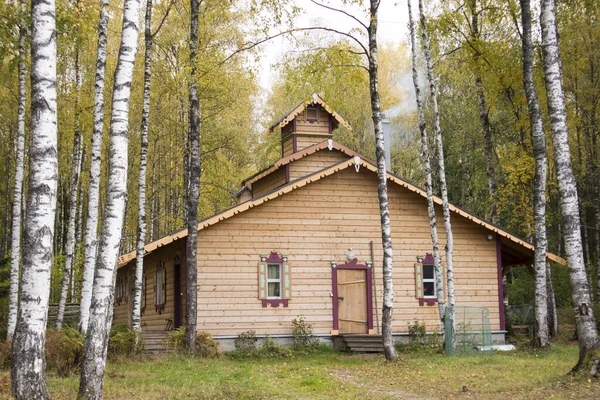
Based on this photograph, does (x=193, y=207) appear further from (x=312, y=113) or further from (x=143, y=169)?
(x=312, y=113)

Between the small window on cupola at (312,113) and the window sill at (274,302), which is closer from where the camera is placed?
the window sill at (274,302)

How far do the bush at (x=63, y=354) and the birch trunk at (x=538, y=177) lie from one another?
11809mm

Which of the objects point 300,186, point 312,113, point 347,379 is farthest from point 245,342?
point 312,113

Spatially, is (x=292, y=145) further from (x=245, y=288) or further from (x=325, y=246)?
(x=245, y=288)

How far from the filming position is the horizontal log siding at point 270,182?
82.7 ft

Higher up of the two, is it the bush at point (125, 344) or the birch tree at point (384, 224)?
the birch tree at point (384, 224)

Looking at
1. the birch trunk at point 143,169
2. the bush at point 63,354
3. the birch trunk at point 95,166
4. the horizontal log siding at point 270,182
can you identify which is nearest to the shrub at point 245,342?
the birch trunk at point 143,169

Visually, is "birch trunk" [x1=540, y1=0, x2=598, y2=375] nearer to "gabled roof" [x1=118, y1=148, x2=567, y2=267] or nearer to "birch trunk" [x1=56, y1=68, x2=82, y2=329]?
"gabled roof" [x1=118, y1=148, x2=567, y2=267]

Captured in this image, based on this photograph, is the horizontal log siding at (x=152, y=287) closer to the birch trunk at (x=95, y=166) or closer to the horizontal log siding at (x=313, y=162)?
the horizontal log siding at (x=313, y=162)

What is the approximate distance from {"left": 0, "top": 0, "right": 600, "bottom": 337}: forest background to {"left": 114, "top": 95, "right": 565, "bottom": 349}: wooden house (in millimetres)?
2960

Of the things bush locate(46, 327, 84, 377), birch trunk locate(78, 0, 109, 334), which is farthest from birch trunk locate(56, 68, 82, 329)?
bush locate(46, 327, 84, 377)

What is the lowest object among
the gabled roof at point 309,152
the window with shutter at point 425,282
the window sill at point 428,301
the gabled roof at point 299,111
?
the window sill at point 428,301

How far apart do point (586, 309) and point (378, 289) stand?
1085 centimetres

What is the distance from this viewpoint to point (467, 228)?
23.0m
